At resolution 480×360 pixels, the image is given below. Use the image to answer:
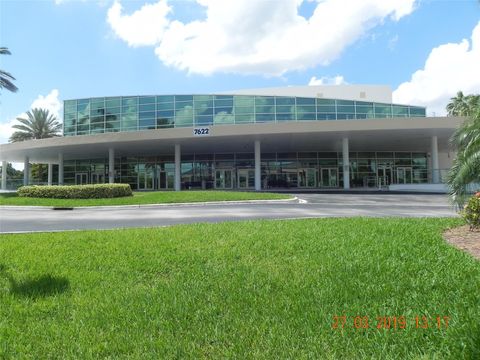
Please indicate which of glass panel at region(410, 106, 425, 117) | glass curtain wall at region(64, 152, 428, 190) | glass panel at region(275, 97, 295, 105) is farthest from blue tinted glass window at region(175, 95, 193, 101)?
glass panel at region(410, 106, 425, 117)

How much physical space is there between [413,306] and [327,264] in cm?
165

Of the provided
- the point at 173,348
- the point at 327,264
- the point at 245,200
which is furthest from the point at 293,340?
the point at 245,200

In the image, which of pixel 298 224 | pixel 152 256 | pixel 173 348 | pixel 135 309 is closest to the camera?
pixel 173 348

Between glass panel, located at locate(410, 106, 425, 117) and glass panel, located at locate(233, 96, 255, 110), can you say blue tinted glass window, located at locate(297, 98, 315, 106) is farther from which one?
glass panel, located at locate(410, 106, 425, 117)

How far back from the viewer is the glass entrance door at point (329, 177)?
40.3 m

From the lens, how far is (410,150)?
42062 millimetres

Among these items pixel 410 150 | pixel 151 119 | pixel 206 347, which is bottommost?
pixel 206 347

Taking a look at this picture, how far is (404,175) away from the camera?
41.8 meters

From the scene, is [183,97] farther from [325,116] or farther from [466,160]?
[466,160]

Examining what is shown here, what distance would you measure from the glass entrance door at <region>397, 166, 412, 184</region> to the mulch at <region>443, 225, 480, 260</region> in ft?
115

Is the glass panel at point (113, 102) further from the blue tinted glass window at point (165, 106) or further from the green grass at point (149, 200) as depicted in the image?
the green grass at point (149, 200)

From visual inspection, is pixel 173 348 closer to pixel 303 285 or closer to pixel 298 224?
pixel 303 285

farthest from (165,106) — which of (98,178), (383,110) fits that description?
(383,110)

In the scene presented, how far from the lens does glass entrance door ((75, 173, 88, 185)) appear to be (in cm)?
4591
